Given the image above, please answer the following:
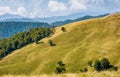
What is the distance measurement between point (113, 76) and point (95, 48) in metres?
174

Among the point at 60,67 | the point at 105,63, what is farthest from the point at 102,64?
the point at 60,67

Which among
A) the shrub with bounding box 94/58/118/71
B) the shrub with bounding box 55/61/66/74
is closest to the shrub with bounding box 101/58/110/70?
the shrub with bounding box 94/58/118/71

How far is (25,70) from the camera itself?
188 m

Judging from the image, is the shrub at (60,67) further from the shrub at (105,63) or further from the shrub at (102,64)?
the shrub at (105,63)

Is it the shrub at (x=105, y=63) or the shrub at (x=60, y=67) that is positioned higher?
the shrub at (x=105, y=63)

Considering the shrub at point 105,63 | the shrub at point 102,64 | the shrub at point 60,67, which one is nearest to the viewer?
the shrub at point 105,63

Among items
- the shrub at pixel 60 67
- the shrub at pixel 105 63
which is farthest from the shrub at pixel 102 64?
the shrub at pixel 60 67

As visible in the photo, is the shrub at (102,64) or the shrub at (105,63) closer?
the shrub at (105,63)

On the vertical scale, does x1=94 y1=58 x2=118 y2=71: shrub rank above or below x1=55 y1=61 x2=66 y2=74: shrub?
above

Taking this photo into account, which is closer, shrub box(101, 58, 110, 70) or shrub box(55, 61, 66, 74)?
shrub box(101, 58, 110, 70)

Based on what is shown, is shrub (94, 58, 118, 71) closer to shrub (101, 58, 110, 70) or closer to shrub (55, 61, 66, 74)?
shrub (101, 58, 110, 70)

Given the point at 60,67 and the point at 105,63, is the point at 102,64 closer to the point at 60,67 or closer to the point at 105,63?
the point at 105,63

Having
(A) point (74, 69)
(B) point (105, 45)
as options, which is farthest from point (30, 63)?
(B) point (105, 45)

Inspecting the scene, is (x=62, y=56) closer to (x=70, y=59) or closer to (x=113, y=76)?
(x=70, y=59)
